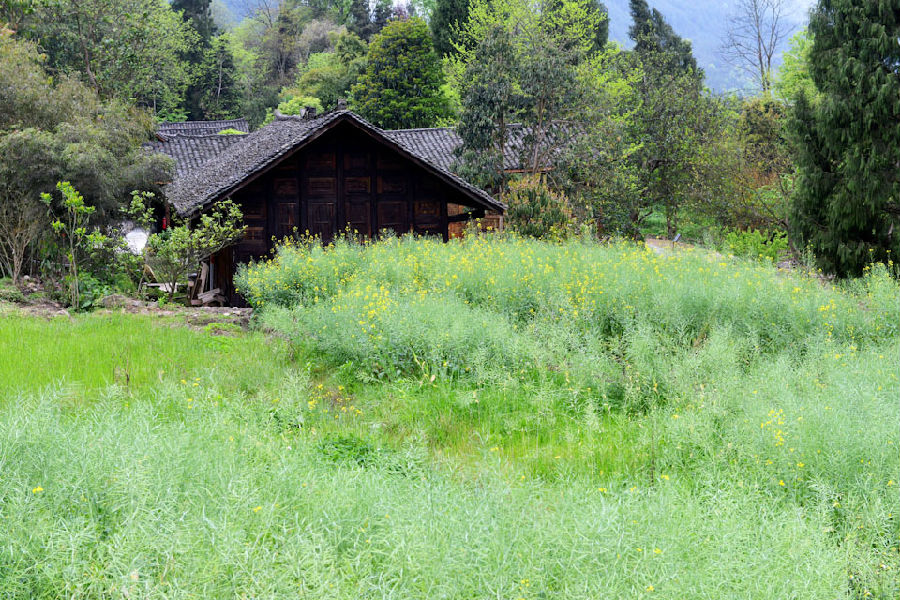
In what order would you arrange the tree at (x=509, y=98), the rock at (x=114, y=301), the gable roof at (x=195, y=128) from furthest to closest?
the gable roof at (x=195, y=128), the tree at (x=509, y=98), the rock at (x=114, y=301)

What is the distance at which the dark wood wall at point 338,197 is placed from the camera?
16.9m

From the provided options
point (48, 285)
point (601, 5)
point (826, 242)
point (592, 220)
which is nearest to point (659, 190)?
point (592, 220)

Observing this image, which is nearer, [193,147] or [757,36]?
[193,147]

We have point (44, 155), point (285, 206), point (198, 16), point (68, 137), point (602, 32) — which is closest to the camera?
point (44, 155)

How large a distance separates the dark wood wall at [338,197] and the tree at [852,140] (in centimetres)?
780

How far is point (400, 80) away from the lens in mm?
35594

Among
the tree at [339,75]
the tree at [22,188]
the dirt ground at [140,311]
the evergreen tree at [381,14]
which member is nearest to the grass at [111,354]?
the dirt ground at [140,311]

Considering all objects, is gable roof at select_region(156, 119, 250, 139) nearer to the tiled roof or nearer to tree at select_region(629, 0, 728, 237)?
the tiled roof

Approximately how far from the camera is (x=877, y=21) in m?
14.3

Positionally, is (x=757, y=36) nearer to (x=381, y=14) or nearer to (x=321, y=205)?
(x=381, y=14)

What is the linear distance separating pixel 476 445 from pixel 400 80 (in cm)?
3179

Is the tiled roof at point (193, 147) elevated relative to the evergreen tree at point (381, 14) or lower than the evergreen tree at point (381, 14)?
lower

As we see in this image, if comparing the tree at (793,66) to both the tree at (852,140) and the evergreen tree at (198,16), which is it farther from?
the evergreen tree at (198,16)

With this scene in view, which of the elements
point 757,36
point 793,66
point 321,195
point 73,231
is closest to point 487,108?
point 321,195
